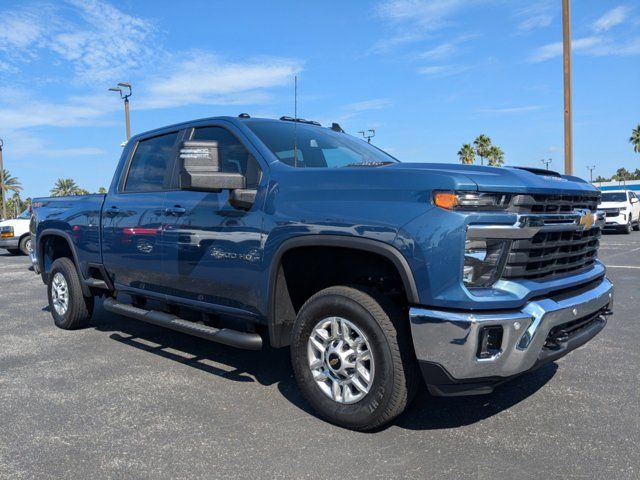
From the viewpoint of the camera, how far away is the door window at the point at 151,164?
4941 millimetres

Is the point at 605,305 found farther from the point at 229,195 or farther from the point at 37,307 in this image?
the point at 37,307

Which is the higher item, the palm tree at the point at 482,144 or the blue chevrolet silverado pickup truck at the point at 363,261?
the palm tree at the point at 482,144

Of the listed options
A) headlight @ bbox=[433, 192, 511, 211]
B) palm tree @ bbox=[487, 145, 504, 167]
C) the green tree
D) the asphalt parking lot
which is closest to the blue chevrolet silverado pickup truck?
headlight @ bbox=[433, 192, 511, 211]

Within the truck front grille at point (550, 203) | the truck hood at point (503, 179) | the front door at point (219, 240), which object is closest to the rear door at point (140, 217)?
the front door at point (219, 240)

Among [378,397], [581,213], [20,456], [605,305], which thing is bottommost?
[20,456]

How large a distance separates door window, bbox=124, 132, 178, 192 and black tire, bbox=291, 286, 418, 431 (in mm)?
2239

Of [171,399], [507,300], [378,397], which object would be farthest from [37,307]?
[507,300]

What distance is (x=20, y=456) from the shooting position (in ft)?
9.97

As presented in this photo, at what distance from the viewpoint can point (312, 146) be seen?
4.35 metres

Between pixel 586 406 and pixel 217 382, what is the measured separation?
2596 millimetres

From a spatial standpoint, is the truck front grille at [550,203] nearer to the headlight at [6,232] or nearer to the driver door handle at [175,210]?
the driver door handle at [175,210]

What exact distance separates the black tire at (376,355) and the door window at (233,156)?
1.04 metres

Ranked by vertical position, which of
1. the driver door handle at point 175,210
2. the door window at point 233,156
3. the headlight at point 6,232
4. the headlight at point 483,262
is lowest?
the headlight at point 6,232

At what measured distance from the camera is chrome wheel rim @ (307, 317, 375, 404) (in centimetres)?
326
